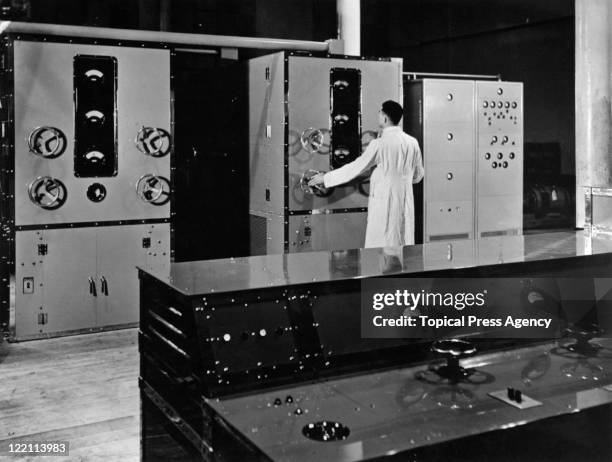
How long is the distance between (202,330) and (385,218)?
3.82 m

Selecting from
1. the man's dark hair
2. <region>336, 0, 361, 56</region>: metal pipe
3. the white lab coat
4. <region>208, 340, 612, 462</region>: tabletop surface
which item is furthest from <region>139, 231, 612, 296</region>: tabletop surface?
<region>336, 0, 361, 56</region>: metal pipe

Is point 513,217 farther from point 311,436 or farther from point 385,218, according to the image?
point 311,436

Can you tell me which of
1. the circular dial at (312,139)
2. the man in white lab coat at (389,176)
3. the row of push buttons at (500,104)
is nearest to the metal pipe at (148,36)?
the circular dial at (312,139)

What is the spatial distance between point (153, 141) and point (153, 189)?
1.19 ft

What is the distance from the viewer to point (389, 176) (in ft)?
18.4

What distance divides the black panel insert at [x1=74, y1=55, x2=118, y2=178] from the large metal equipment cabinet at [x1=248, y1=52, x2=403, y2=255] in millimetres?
1277

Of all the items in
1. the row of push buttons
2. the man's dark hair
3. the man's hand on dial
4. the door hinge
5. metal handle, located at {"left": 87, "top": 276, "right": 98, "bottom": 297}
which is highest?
the row of push buttons

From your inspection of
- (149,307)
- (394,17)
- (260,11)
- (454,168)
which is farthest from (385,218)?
(394,17)

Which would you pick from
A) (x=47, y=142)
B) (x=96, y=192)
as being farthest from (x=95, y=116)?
(x=96, y=192)

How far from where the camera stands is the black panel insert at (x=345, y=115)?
242 inches

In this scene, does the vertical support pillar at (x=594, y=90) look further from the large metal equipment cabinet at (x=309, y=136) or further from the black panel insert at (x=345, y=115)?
the black panel insert at (x=345, y=115)

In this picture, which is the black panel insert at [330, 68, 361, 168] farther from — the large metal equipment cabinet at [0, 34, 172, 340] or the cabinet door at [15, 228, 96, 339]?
the cabinet door at [15, 228, 96, 339]

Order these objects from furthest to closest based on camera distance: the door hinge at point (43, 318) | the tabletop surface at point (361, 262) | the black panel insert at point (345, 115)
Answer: the black panel insert at point (345, 115) < the door hinge at point (43, 318) < the tabletop surface at point (361, 262)

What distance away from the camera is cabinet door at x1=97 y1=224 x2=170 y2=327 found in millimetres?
5605
